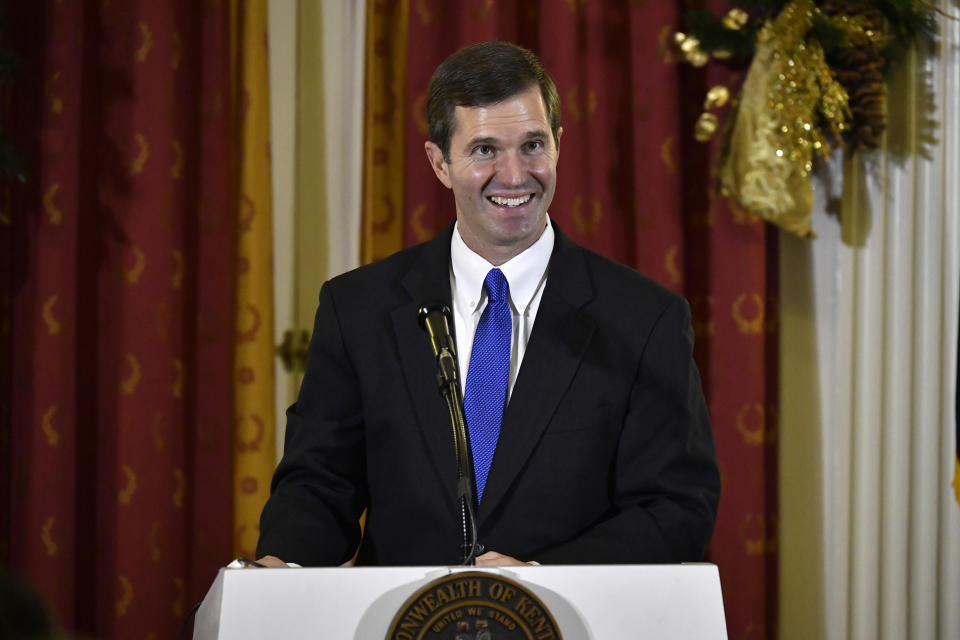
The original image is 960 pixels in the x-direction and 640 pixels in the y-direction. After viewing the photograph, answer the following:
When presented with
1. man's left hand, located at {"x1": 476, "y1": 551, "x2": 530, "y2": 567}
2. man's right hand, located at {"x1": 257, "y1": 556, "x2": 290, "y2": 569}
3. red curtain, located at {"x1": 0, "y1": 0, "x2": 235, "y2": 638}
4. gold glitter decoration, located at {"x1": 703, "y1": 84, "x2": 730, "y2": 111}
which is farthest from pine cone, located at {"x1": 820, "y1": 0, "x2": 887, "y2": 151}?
man's right hand, located at {"x1": 257, "y1": 556, "x2": 290, "y2": 569}

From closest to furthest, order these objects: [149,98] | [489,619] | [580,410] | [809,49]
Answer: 1. [489,619]
2. [580,410]
3. [809,49]
4. [149,98]

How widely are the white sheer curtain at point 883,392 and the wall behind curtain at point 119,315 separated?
1.84m

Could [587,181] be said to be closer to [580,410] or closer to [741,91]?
[741,91]

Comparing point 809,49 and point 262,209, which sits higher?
point 809,49

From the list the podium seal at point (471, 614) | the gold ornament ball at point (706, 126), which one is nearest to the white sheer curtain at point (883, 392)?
the gold ornament ball at point (706, 126)

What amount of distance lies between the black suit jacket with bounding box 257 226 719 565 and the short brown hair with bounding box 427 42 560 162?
293 millimetres

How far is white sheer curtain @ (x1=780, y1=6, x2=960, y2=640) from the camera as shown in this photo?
11.0ft

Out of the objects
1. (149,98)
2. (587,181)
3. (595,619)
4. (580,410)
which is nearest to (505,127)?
(580,410)

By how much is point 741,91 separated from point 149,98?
194cm

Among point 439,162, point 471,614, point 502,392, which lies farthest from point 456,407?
point 439,162

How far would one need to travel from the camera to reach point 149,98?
348 centimetres

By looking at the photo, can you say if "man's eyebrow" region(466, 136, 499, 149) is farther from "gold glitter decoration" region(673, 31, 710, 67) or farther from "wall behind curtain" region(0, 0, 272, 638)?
"wall behind curtain" region(0, 0, 272, 638)

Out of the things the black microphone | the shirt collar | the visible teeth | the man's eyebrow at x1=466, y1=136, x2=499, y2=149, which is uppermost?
the man's eyebrow at x1=466, y1=136, x2=499, y2=149

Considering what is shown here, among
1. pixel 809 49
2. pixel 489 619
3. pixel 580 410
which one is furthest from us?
pixel 809 49
